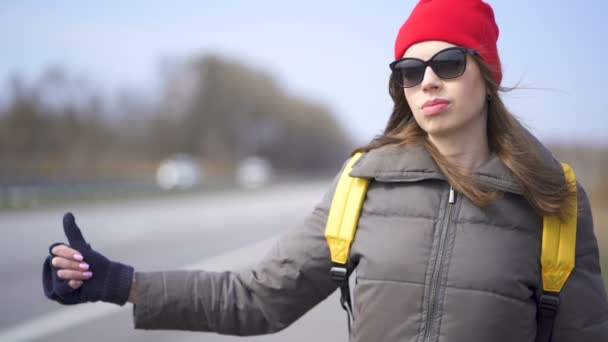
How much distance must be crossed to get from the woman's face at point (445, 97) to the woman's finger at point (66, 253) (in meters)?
1.13

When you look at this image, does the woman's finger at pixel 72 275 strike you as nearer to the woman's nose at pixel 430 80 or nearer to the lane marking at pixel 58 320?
the woman's nose at pixel 430 80

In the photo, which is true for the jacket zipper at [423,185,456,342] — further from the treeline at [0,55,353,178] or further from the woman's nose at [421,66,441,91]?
the treeline at [0,55,353,178]

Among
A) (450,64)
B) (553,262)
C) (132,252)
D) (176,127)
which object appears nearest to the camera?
(553,262)

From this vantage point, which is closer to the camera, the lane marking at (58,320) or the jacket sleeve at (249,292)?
the jacket sleeve at (249,292)

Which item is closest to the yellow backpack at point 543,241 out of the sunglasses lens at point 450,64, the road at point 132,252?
the sunglasses lens at point 450,64

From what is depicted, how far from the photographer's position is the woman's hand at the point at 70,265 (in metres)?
2.03

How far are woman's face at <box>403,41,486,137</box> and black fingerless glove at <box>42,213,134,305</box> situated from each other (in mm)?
1068

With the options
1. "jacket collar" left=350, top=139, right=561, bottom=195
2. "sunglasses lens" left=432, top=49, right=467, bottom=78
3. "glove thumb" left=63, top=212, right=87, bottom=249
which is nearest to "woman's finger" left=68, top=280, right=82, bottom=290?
"glove thumb" left=63, top=212, right=87, bottom=249

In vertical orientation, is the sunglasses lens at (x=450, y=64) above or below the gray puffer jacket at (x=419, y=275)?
above

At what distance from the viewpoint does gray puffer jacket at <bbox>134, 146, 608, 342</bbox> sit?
1847 millimetres

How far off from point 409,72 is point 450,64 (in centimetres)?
14

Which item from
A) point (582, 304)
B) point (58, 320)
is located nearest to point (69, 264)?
point (582, 304)

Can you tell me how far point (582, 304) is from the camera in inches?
75.2

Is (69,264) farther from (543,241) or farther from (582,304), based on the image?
(582,304)
